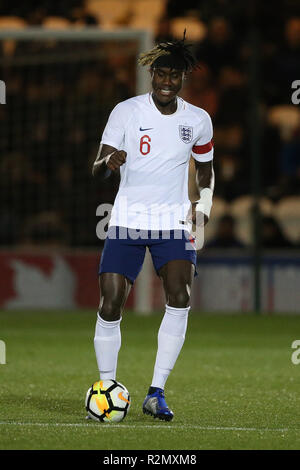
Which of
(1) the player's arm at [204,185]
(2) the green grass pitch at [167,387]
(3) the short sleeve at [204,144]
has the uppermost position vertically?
(3) the short sleeve at [204,144]

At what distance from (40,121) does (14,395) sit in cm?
1037

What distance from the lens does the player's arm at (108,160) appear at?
6164 millimetres

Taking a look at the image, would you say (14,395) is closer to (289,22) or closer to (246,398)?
(246,398)

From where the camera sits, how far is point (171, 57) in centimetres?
643

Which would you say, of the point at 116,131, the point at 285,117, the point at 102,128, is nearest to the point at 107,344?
the point at 116,131

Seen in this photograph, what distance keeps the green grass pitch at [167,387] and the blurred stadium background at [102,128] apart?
1539mm

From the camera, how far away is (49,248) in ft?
57.3

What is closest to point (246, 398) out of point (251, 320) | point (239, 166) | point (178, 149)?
point (178, 149)

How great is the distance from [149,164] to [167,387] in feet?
7.08

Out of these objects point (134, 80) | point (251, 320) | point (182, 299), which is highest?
point (134, 80)

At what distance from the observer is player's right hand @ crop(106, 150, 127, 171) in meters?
6.16

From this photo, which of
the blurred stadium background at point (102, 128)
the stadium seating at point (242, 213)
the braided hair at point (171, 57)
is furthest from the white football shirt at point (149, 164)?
the stadium seating at point (242, 213)

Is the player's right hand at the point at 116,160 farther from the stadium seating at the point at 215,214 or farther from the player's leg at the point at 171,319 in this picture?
the stadium seating at the point at 215,214

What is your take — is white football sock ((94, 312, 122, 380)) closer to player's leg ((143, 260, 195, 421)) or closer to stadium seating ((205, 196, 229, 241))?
player's leg ((143, 260, 195, 421))
